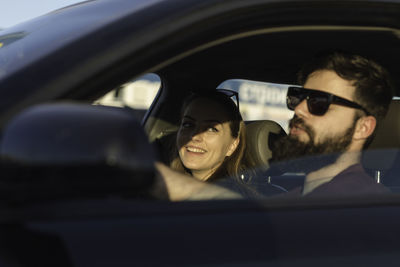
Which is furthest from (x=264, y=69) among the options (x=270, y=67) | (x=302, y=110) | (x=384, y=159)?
(x=384, y=159)

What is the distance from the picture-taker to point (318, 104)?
228 centimetres

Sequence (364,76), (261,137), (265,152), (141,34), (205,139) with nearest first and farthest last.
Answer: (141,34) < (364,76) < (265,152) < (261,137) < (205,139)

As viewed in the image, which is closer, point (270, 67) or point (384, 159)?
point (384, 159)

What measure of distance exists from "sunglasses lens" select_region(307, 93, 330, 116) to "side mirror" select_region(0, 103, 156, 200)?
1.19m

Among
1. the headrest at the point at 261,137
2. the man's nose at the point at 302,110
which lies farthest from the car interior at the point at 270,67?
the man's nose at the point at 302,110

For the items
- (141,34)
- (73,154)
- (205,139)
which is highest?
(141,34)

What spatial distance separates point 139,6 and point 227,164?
62.1 inches

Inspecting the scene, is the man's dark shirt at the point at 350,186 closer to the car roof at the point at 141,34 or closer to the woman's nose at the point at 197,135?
the car roof at the point at 141,34

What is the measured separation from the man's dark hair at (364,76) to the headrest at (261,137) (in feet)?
1.40

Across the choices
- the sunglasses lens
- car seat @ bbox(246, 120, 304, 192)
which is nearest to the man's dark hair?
the sunglasses lens

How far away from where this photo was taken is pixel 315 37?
6.68 ft

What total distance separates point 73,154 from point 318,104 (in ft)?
4.37

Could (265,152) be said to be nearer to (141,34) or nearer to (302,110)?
(302,110)

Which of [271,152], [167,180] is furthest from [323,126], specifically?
[167,180]
